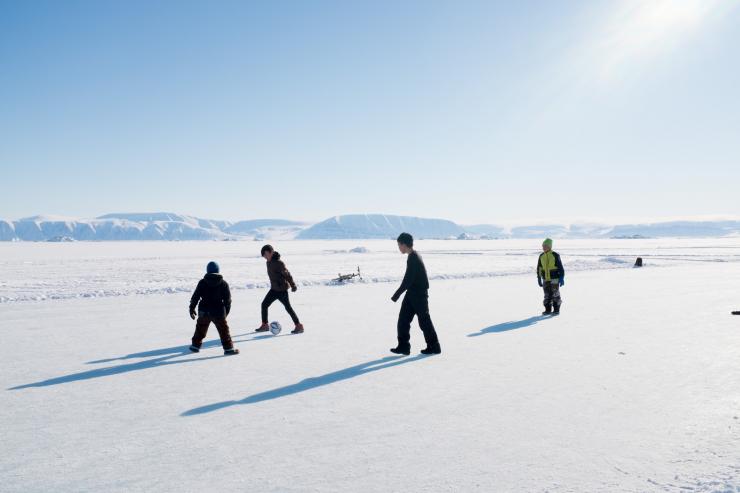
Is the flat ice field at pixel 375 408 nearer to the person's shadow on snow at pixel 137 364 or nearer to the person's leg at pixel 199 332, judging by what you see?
the person's shadow on snow at pixel 137 364

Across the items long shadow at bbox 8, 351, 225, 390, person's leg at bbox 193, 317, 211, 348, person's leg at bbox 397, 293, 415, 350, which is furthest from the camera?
person's leg at bbox 193, 317, 211, 348

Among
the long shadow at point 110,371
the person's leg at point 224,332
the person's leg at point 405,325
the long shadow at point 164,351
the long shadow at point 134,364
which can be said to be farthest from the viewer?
the person's leg at point 224,332

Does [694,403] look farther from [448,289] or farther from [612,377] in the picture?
[448,289]

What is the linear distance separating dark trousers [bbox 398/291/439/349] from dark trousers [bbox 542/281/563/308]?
514 cm

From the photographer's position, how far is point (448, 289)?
60.2ft

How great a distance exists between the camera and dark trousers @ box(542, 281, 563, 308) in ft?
38.2

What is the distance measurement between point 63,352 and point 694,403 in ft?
27.5

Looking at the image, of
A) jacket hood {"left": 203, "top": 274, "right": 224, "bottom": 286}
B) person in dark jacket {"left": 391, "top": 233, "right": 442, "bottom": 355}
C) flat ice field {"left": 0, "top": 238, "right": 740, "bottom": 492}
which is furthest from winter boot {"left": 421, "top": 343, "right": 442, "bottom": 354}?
jacket hood {"left": 203, "top": 274, "right": 224, "bottom": 286}

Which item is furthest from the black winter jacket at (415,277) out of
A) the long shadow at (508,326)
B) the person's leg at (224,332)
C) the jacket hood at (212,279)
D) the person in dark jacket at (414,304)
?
the jacket hood at (212,279)

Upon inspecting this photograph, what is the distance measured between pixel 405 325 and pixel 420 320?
0.23 meters

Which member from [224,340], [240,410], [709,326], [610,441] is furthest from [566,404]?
[709,326]

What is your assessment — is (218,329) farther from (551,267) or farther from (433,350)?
(551,267)

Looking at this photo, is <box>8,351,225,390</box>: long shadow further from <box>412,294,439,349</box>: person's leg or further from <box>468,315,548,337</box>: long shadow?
<box>468,315,548,337</box>: long shadow

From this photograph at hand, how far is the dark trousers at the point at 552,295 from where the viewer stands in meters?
11.7
